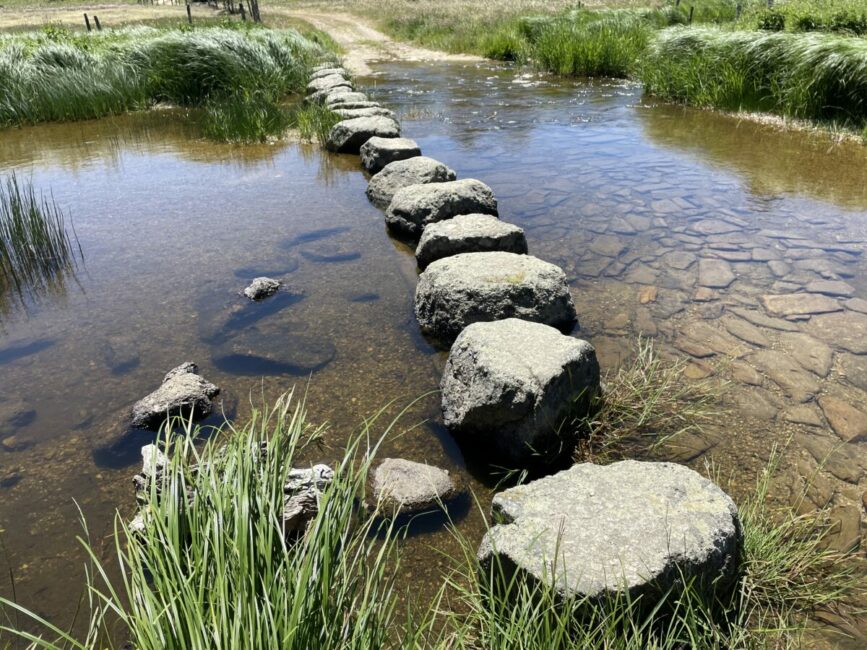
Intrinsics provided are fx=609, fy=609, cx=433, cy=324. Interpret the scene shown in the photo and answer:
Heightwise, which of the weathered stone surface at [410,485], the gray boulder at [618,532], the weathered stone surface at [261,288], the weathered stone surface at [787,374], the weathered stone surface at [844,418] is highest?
the gray boulder at [618,532]

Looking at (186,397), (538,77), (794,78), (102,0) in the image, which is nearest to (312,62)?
(538,77)

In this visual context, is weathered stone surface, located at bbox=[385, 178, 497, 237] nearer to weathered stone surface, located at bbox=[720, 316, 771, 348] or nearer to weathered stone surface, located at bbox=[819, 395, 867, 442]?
weathered stone surface, located at bbox=[720, 316, 771, 348]

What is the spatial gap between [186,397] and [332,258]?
6.85 ft

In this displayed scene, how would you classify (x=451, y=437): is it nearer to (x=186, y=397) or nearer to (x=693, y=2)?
(x=186, y=397)

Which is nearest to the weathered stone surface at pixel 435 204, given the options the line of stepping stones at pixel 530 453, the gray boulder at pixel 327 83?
the line of stepping stones at pixel 530 453

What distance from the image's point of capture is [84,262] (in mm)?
4898

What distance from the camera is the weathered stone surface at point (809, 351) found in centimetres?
341

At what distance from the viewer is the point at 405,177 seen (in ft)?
20.0

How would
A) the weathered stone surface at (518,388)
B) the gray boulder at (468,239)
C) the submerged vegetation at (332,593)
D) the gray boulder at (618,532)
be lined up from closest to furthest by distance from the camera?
the submerged vegetation at (332,593), the gray boulder at (618,532), the weathered stone surface at (518,388), the gray boulder at (468,239)

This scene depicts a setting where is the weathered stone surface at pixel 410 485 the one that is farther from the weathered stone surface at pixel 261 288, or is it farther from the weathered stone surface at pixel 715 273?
the weathered stone surface at pixel 715 273

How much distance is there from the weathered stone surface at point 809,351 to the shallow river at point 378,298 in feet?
0.06

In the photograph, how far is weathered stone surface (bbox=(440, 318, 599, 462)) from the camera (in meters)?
2.67

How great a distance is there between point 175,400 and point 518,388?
67.1 inches

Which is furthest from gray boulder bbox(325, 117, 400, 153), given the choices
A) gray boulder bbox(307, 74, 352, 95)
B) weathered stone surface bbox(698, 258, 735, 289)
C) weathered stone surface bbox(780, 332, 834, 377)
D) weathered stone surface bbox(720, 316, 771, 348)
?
weathered stone surface bbox(780, 332, 834, 377)
